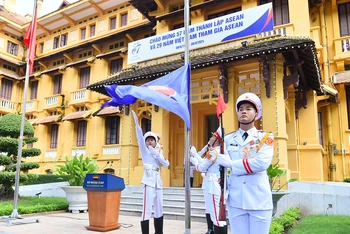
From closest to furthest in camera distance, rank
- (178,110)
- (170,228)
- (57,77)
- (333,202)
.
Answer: (178,110), (170,228), (333,202), (57,77)

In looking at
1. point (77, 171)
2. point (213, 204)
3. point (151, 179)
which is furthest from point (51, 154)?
point (213, 204)

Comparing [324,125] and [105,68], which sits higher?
[105,68]

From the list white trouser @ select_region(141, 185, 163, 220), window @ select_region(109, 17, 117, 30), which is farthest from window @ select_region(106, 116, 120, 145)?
white trouser @ select_region(141, 185, 163, 220)

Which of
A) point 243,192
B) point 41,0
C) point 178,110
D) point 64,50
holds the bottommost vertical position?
point 243,192

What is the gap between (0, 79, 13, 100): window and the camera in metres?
24.4

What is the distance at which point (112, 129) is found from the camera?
20594 millimetres

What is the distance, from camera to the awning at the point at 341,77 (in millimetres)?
13625

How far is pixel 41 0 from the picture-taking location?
27.3 metres

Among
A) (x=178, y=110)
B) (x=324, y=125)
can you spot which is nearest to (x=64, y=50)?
(x=324, y=125)

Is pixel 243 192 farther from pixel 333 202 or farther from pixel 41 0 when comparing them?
pixel 41 0

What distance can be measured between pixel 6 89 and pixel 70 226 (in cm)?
2050

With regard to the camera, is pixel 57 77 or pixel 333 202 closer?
pixel 333 202

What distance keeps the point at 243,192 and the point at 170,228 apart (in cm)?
518

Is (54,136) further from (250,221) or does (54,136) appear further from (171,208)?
(250,221)
